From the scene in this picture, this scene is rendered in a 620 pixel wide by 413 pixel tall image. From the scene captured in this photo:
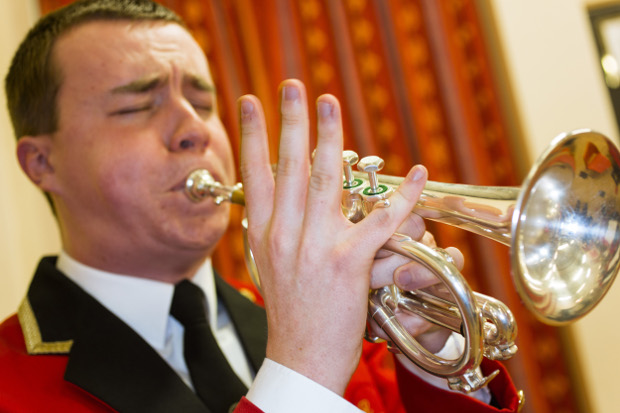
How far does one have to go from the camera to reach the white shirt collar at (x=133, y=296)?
129 centimetres

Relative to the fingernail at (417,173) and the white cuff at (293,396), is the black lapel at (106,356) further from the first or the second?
the fingernail at (417,173)

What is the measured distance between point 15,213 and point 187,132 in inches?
57.2

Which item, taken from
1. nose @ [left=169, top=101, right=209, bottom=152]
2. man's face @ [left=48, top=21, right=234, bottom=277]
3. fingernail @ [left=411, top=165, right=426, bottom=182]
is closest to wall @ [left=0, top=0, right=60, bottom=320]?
man's face @ [left=48, top=21, right=234, bottom=277]

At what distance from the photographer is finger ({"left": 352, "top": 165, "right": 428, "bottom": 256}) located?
0.82 metres

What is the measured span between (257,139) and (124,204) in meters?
0.56

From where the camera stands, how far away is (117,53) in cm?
136

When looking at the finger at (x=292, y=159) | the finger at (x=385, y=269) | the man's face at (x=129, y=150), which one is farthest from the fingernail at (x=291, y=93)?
the man's face at (x=129, y=150)

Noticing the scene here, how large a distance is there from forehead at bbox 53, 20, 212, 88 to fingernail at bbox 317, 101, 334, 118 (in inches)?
27.2

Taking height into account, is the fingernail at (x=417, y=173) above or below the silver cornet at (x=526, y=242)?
above

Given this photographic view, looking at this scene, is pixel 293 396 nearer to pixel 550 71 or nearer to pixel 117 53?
pixel 117 53

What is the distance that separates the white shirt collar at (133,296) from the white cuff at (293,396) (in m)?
0.53

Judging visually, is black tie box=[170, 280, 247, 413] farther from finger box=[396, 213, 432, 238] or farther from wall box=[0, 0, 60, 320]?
wall box=[0, 0, 60, 320]

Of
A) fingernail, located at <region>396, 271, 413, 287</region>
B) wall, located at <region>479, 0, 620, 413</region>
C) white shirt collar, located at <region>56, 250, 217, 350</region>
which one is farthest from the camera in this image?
wall, located at <region>479, 0, 620, 413</region>

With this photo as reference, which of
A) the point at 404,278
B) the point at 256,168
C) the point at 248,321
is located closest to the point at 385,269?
the point at 404,278
